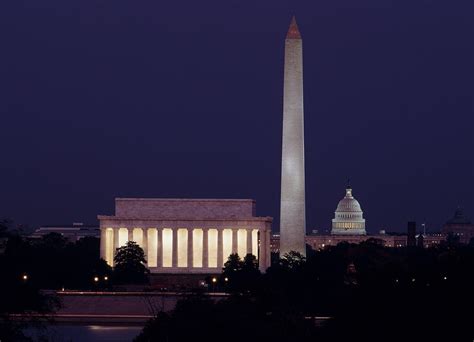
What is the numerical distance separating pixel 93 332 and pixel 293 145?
198ft

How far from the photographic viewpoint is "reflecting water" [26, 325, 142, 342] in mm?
110625

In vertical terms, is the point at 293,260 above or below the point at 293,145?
below

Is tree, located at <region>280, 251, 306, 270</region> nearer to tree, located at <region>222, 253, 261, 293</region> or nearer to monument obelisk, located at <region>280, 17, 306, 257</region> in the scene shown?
tree, located at <region>222, 253, 261, 293</region>

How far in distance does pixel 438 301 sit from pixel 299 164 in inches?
3529

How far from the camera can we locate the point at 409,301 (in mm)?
94250

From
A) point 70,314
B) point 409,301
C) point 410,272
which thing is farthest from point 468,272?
point 70,314

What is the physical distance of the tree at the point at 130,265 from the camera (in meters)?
184

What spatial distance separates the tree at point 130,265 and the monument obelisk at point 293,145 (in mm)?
12274

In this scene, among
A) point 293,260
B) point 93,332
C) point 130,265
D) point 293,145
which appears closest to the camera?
point 93,332

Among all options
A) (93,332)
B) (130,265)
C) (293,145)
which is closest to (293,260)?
(293,145)

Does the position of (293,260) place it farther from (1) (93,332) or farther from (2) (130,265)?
(1) (93,332)

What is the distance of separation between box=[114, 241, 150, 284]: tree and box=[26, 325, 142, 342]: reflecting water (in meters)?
47.8


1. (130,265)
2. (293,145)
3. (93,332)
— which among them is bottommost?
(93,332)

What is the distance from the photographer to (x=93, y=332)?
403 ft
